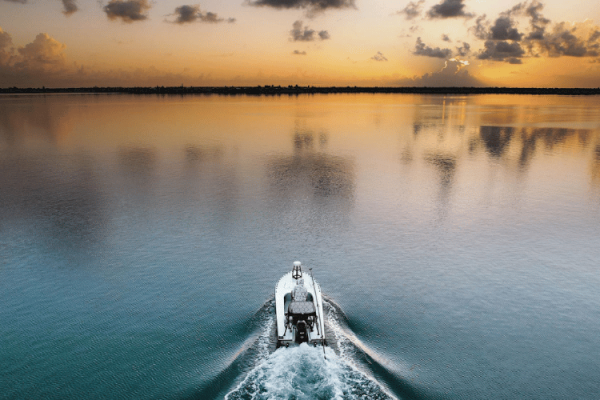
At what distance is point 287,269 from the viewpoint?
32.8 m

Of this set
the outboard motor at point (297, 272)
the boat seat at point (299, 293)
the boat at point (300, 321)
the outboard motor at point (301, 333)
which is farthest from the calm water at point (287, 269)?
the outboard motor at point (297, 272)

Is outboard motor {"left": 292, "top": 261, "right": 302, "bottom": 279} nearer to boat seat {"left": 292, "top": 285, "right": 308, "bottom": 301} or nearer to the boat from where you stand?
boat seat {"left": 292, "top": 285, "right": 308, "bottom": 301}

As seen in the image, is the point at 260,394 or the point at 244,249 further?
the point at 244,249

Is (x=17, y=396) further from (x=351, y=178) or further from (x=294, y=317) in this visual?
(x=351, y=178)

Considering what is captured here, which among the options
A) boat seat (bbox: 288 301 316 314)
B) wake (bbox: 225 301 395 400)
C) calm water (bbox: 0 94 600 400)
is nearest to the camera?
wake (bbox: 225 301 395 400)

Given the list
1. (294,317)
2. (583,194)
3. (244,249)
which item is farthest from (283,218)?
(583,194)

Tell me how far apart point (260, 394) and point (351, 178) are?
47988 millimetres

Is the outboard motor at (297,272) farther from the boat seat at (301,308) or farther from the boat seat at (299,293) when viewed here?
the boat seat at (301,308)

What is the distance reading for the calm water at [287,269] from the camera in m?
20.8

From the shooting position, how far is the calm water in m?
20.8

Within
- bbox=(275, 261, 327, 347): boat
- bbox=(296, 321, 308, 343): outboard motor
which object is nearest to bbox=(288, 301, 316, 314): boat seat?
bbox=(275, 261, 327, 347): boat

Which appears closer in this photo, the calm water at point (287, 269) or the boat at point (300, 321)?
the calm water at point (287, 269)

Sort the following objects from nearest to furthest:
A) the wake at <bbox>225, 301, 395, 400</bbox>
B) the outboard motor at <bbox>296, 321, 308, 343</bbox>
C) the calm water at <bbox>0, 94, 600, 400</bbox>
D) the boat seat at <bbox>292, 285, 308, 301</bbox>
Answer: the wake at <bbox>225, 301, 395, 400</bbox> → the calm water at <bbox>0, 94, 600, 400</bbox> → the outboard motor at <bbox>296, 321, 308, 343</bbox> → the boat seat at <bbox>292, 285, 308, 301</bbox>

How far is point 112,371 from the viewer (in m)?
21.3
